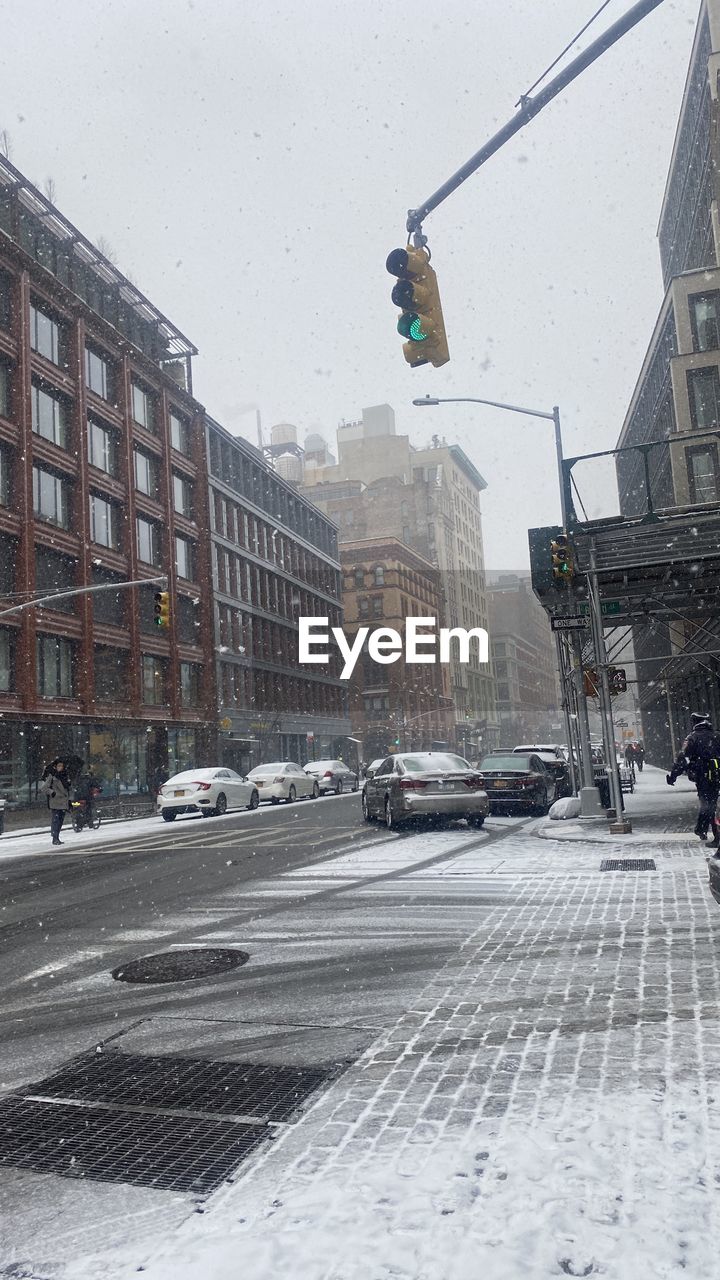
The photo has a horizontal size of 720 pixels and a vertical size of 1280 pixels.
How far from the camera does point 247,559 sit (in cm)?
6662

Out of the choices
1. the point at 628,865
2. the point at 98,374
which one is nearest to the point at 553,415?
the point at 628,865

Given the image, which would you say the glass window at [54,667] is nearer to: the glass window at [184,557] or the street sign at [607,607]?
the glass window at [184,557]

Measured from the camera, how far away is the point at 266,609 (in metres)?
70.4

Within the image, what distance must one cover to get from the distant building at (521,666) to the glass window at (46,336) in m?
103

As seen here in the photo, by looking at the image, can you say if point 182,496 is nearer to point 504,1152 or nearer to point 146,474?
point 146,474

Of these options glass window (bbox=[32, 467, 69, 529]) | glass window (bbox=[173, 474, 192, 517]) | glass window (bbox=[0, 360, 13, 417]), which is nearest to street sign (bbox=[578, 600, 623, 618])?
glass window (bbox=[32, 467, 69, 529])

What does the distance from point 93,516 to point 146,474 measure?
776 cm

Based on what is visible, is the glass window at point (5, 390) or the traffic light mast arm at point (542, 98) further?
the glass window at point (5, 390)

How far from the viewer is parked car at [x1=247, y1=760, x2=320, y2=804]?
1432 inches

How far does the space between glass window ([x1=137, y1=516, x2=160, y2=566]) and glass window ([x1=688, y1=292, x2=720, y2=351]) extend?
26581mm

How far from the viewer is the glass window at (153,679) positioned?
50.2 meters

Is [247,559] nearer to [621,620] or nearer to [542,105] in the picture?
[621,620]

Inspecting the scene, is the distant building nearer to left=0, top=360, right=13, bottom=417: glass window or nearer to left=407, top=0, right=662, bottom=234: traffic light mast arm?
left=0, top=360, right=13, bottom=417: glass window

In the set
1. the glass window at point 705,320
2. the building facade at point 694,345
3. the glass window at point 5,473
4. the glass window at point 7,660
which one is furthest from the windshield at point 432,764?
the glass window at point 705,320
